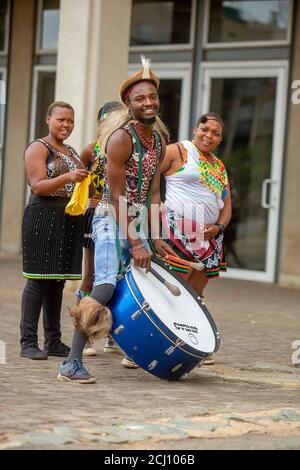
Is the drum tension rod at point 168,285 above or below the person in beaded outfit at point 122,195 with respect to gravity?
below

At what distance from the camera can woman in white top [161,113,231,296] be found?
7.38 metres

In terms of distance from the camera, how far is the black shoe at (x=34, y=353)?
7.11 metres

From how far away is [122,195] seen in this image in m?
6.27

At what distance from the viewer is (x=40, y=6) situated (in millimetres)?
15023

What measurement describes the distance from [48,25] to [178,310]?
946 cm

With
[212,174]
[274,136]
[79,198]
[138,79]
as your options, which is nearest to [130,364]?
[79,198]

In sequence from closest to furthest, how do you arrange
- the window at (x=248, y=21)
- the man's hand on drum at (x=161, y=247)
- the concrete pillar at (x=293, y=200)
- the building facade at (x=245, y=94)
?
the man's hand on drum at (x=161, y=247), the concrete pillar at (x=293, y=200), the building facade at (x=245, y=94), the window at (x=248, y=21)

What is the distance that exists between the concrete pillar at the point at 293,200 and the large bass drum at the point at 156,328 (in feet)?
21.3

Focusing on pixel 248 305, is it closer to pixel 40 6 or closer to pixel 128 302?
pixel 128 302

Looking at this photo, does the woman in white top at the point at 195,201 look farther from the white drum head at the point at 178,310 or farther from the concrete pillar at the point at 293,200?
the concrete pillar at the point at 293,200

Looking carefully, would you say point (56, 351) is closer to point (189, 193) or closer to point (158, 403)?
point (189, 193)

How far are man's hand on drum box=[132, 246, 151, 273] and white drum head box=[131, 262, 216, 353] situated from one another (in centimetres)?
7

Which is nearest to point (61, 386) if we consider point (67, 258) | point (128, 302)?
point (128, 302)

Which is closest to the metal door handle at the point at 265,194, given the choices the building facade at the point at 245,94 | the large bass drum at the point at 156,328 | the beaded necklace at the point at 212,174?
the building facade at the point at 245,94
